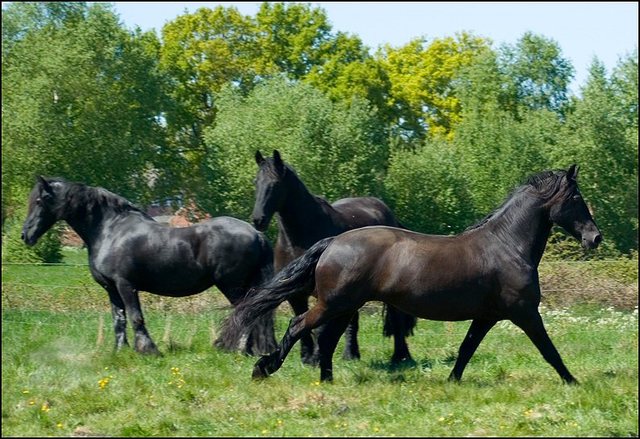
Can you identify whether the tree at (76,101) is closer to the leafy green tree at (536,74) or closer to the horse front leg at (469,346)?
the leafy green tree at (536,74)

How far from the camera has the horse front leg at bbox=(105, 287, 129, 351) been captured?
12.2 meters

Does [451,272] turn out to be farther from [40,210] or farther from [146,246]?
[40,210]

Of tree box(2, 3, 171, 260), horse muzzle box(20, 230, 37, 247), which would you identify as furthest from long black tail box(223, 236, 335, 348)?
tree box(2, 3, 171, 260)

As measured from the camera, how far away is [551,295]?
1738 centimetres

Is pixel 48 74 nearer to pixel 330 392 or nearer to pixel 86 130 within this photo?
pixel 86 130

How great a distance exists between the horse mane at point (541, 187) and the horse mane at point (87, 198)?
15.9 feet

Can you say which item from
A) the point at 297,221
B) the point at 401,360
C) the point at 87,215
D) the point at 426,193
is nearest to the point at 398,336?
the point at 401,360

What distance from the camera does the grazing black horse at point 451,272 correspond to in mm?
9406

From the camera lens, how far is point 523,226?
9758 millimetres

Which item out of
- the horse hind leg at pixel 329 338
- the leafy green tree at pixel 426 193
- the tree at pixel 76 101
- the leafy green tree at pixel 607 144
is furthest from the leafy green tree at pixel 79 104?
the horse hind leg at pixel 329 338

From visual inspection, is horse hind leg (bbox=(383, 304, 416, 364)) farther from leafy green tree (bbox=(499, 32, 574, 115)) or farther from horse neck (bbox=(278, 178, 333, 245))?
leafy green tree (bbox=(499, 32, 574, 115))

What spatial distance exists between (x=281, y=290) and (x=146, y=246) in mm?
2988

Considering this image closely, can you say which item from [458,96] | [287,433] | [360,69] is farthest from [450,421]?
[458,96]

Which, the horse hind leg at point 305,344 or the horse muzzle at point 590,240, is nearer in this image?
the horse muzzle at point 590,240
